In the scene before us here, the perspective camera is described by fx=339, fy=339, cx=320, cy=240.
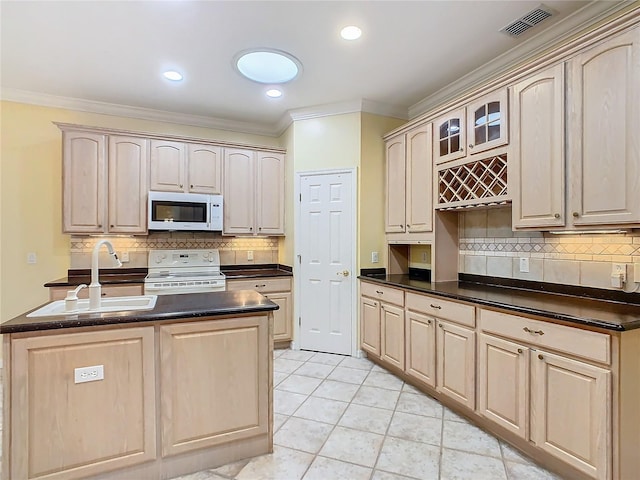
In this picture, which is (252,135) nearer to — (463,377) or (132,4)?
(132,4)

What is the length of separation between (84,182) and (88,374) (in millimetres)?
2534

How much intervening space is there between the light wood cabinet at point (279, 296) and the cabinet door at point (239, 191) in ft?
2.13

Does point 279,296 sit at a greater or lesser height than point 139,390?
greater

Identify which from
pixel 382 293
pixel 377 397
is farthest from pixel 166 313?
pixel 382 293

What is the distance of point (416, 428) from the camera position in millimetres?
2365

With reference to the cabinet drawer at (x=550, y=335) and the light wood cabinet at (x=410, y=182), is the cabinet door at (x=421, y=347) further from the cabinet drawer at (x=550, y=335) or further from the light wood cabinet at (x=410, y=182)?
the light wood cabinet at (x=410, y=182)

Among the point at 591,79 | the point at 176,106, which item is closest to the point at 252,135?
the point at 176,106

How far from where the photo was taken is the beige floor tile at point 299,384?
2.97 m

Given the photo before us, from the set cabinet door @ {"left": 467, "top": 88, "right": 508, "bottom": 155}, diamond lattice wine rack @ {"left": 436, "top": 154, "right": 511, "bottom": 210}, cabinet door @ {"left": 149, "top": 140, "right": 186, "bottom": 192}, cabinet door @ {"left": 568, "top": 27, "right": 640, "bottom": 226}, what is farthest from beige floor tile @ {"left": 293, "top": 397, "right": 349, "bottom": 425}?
cabinet door @ {"left": 149, "top": 140, "right": 186, "bottom": 192}

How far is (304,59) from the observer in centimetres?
288

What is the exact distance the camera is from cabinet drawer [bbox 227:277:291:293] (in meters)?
3.92

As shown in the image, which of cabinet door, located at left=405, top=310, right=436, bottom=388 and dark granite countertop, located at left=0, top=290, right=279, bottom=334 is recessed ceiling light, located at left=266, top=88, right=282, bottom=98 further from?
cabinet door, located at left=405, top=310, right=436, bottom=388

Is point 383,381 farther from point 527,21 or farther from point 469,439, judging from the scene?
point 527,21

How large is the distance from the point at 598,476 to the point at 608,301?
1.01 m
